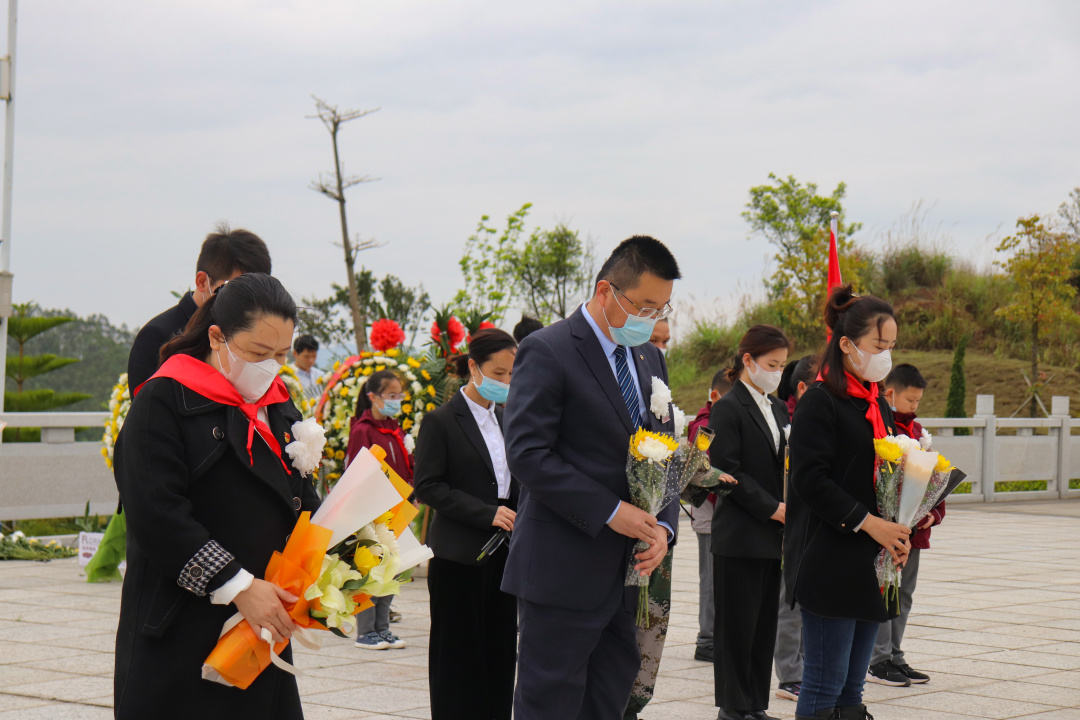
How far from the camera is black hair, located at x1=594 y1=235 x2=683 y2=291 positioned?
4.05 meters

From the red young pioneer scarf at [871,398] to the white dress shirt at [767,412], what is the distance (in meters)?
1.23

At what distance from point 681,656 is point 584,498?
3923mm

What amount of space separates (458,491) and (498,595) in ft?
1.71

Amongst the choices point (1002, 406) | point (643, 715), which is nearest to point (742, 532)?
point (643, 715)

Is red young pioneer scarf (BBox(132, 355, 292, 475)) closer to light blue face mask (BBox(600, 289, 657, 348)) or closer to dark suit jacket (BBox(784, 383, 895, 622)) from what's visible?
light blue face mask (BBox(600, 289, 657, 348))

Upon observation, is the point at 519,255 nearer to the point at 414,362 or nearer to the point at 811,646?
the point at 414,362

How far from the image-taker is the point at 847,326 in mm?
4891

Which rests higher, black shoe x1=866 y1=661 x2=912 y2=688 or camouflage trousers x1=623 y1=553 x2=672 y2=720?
camouflage trousers x1=623 y1=553 x2=672 y2=720

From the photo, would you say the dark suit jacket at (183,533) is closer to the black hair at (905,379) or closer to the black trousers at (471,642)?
the black trousers at (471,642)

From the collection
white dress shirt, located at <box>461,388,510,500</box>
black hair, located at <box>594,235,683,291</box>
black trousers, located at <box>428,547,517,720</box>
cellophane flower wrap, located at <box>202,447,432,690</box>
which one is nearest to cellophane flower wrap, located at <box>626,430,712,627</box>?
black hair, located at <box>594,235,683,291</box>

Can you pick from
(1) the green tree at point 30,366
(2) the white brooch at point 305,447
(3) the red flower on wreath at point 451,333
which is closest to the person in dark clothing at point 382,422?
(3) the red flower on wreath at point 451,333

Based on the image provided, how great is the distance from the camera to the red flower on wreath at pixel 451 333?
9.31 m

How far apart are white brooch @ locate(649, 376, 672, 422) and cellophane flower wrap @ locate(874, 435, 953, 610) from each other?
109cm

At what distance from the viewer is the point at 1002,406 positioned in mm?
26188
